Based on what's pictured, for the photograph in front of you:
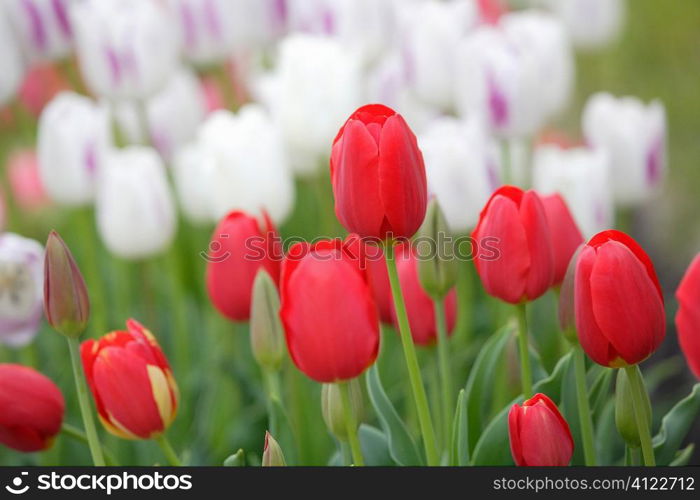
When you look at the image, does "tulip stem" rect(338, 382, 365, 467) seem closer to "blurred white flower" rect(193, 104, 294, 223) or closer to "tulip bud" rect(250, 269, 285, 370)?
"tulip bud" rect(250, 269, 285, 370)

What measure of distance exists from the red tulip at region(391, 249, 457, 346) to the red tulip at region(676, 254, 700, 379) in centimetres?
22

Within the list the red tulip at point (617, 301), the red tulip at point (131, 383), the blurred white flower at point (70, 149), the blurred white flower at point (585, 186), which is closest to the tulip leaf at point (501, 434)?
the red tulip at point (617, 301)

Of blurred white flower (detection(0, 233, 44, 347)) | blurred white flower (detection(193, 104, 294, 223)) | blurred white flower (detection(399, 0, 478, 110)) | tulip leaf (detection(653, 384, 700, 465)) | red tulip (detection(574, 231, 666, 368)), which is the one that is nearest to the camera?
red tulip (detection(574, 231, 666, 368))

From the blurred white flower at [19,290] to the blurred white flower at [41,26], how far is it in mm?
359

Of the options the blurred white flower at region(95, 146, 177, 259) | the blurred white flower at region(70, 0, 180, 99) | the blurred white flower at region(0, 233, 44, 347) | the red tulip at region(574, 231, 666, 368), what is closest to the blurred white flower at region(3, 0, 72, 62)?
the blurred white flower at region(70, 0, 180, 99)

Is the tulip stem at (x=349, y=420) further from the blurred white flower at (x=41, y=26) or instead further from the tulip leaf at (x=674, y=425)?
the blurred white flower at (x=41, y=26)

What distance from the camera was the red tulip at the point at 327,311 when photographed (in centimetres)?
59

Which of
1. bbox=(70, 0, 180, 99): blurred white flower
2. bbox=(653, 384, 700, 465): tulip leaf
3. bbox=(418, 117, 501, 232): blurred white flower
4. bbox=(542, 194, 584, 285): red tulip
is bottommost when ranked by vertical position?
bbox=(653, 384, 700, 465): tulip leaf

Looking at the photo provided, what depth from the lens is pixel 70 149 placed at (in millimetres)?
1125

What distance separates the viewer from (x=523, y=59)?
1.08 meters

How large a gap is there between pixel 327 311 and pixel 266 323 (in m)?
0.13

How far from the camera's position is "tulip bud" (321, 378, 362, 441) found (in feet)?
2.18

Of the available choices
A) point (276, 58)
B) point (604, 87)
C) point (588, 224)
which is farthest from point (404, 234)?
point (604, 87)
